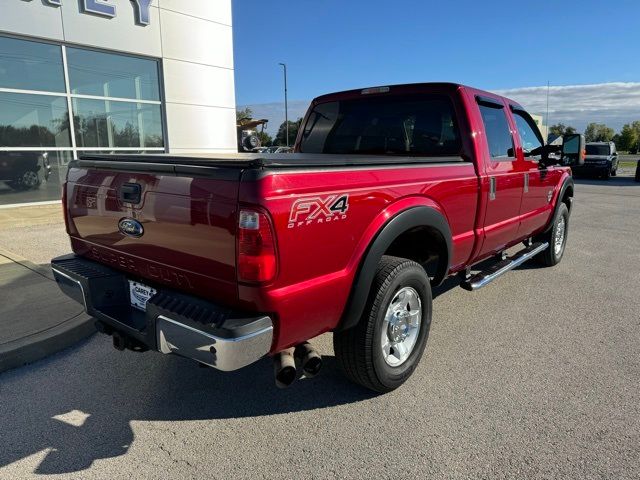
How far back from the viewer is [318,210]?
89.5 inches

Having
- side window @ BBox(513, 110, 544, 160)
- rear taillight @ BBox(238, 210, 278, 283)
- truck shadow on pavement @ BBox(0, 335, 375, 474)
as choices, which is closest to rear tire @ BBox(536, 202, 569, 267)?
side window @ BBox(513, 110, 544, 160)

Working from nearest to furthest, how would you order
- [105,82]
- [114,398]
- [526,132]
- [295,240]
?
1. [295,240]
2. [114,398]
3. [526,132]
4. [105,82]

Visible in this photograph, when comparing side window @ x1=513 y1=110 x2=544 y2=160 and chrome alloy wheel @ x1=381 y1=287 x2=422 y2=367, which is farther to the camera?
side window @ x1=513 y1=110 x2=544 y2=160

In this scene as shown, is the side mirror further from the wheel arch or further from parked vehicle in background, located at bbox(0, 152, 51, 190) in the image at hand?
parked vehicle in background, located at bbox(0, 152, 51, 190)

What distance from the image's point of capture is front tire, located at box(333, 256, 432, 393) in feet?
9.04

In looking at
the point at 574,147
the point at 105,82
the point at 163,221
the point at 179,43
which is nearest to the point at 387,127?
the point at 163,221

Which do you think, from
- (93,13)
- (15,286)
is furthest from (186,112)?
(15,286)

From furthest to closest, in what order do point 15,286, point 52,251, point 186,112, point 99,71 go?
point 186,112
point 99,71
point 52,251
point 15,286

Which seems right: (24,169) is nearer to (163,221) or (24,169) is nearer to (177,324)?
(163,221)

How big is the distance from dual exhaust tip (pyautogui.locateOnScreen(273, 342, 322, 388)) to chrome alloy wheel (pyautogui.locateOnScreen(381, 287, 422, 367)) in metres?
0.56

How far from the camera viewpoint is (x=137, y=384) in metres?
3.14

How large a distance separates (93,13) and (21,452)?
10471 mm

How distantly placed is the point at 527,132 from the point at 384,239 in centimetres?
336

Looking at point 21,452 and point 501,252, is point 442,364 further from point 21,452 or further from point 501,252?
point 21,452
